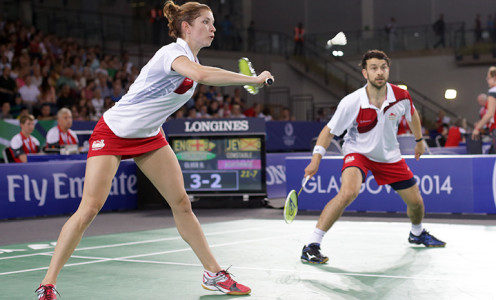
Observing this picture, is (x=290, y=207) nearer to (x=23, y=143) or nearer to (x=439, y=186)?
(x=439, y=186)

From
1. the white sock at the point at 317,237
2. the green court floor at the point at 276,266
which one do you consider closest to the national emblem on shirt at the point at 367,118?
the white sock at the point at 317,237

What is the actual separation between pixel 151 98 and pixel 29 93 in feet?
43.4

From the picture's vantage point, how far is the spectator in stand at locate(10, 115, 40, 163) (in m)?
12.9

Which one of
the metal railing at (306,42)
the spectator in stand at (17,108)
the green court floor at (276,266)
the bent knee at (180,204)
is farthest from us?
the metal railing at (306,42)

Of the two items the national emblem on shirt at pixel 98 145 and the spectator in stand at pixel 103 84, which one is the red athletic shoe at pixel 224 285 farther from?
the spectator in stand at pixel 103 84

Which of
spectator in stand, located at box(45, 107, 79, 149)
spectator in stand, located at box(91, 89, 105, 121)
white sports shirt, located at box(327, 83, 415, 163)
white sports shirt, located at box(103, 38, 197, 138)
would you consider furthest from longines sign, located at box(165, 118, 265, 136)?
white sports shirt, located at box(103, 38, 197, 138)

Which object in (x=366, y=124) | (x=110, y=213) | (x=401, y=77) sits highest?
(x=401, y=77)

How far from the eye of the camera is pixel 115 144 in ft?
17.5

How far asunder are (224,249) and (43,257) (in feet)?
6.33

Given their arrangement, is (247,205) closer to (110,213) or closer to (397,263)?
(110,213)

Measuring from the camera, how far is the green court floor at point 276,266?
574cm

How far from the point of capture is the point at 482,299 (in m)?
5.30

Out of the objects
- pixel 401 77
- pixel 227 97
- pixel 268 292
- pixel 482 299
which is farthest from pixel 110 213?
pixel 401 77

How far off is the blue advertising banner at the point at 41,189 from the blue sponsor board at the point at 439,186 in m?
3.92
